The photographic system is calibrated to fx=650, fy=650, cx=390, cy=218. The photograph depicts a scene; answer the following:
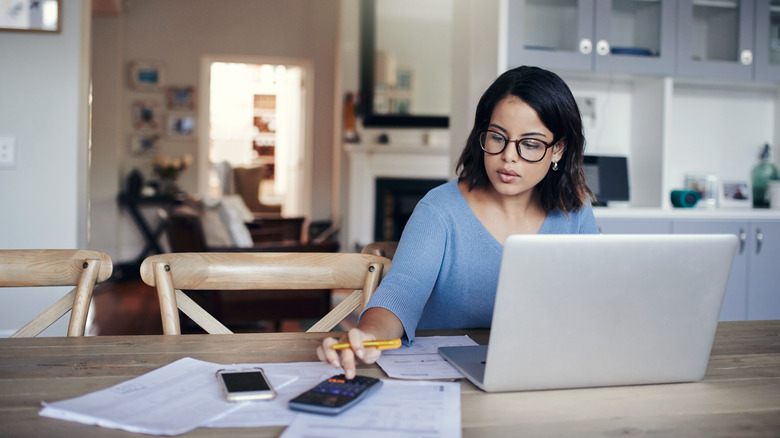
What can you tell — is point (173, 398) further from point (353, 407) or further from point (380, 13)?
point (380, 13)

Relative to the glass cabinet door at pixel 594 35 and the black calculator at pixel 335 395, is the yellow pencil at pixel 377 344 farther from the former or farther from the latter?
the glass cabinet door at pixel 594 35

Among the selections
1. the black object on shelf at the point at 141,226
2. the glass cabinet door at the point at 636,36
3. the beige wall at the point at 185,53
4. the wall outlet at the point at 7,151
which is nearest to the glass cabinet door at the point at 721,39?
the glass cabinet door at the point at 636,36

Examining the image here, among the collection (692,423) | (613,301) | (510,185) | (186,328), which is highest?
(510,185)

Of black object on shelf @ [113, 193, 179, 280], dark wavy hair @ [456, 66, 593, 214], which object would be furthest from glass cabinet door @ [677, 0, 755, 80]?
black object on shelf @ [113, 193, 179, 280]

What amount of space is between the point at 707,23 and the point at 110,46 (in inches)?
213

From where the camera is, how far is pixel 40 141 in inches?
99.8

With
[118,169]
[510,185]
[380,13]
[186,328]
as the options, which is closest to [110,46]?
[118,169]

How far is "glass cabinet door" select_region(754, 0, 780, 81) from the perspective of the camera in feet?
10.5

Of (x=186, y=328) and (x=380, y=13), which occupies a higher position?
(x=380, y=13)

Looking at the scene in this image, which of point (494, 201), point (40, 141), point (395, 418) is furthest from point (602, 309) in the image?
point (40, 141)

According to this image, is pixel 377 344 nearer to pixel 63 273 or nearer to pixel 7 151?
pixel 63 273

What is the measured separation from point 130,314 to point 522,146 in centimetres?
385

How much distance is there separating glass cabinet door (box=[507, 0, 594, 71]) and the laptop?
7.15 feet

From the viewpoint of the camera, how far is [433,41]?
19.4 feet
